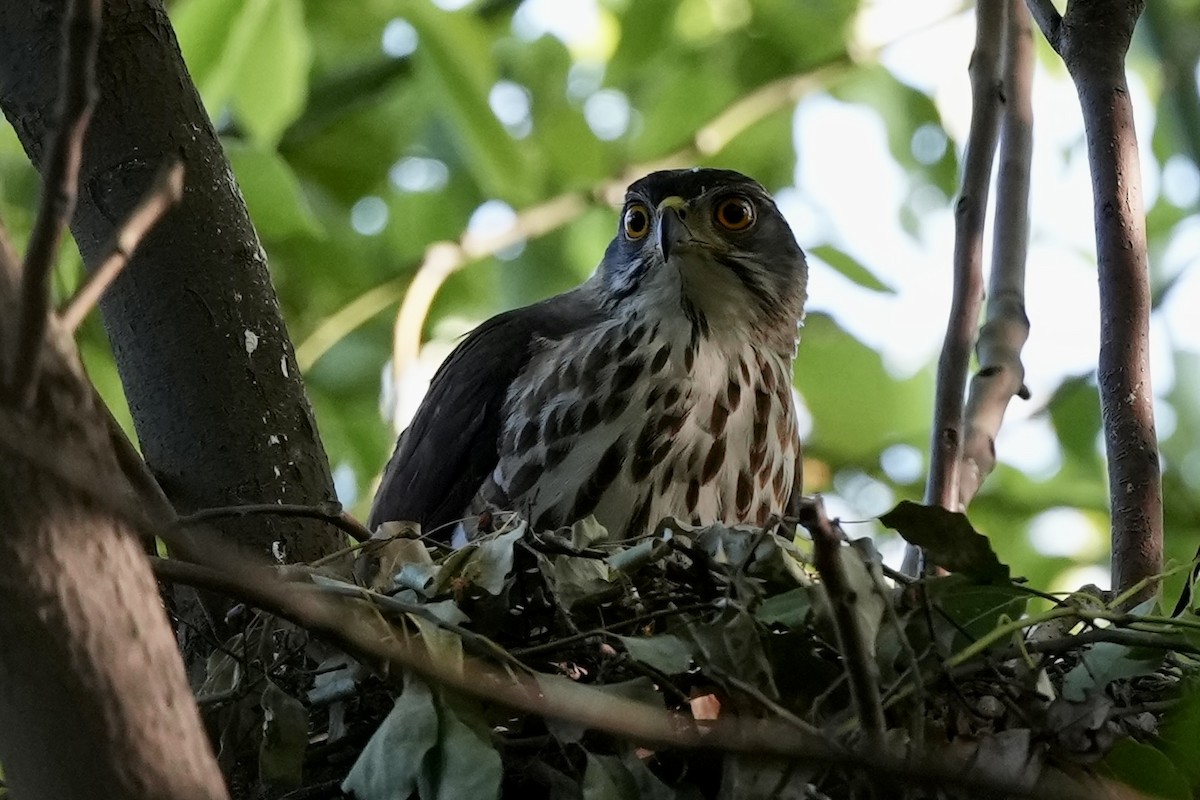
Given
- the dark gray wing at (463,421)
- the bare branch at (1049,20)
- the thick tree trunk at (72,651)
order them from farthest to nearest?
the dark gray wing at (463,421)
the bare branch at (1049,20)
the thick tree trunk at (72,651)

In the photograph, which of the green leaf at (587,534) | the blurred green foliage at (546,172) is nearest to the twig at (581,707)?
the green leaf at (587,534)

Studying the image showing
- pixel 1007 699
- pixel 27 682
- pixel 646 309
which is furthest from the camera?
pixel 646 309

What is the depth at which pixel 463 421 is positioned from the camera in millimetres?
3066

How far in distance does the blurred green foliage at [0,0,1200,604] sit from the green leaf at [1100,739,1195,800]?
191 centimetres

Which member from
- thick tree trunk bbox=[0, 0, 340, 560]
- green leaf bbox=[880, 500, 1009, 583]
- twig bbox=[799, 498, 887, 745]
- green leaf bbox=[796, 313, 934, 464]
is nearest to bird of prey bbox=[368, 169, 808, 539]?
green leaf bbox=[796, 313, 934, 464]

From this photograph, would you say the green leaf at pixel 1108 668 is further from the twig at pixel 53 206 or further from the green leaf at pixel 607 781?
the twig at pixel 53 206

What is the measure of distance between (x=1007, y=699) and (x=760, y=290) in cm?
177

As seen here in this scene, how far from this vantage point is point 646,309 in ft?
10.5

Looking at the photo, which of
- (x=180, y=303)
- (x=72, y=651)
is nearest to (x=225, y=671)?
(x=180, y=303)

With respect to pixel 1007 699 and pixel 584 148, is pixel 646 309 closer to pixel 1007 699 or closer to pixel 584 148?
pixel 584 148

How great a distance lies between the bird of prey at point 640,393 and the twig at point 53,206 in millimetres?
1558

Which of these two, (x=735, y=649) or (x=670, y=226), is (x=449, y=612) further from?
(x=670, y=226)

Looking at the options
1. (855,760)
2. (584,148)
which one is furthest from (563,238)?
(855,760)

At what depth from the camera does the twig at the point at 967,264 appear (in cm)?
269
